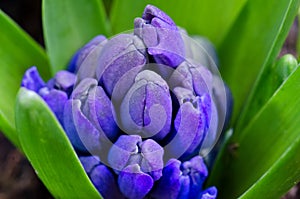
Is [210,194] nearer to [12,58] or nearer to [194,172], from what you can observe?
[194,172]

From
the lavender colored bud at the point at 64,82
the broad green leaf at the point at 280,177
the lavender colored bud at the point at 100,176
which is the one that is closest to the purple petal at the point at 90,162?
the lavender colored bud at the point at 100,176

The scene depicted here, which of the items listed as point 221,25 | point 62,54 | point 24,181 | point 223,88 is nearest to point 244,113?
point 223,88

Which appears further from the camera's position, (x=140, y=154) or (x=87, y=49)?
(x=87, y=49)

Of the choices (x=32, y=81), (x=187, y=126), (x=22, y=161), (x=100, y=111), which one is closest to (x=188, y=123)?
(x=187, y=126)

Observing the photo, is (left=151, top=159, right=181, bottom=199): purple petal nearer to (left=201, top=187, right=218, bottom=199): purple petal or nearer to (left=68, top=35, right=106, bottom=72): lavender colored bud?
(left=201, top=187, right=218, bottom=199): purple petal

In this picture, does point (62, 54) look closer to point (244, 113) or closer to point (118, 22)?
point (118, 22)

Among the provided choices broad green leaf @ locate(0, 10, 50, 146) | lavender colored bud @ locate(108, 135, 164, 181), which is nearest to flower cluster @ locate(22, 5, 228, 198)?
lavender colored bud @ locate(108, 135, 164, 181)
